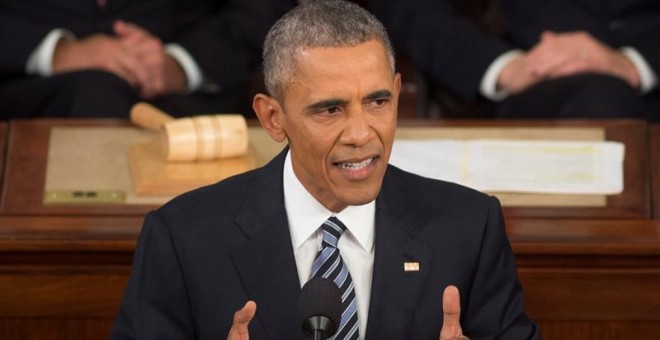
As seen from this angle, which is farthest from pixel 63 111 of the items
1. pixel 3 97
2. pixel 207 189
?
pixel 207 189

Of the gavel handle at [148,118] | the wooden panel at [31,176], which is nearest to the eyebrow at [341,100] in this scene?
the wooden panel at [31,176]

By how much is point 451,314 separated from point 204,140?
864mm

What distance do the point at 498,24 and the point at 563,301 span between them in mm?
1402

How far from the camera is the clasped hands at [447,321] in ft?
5.28

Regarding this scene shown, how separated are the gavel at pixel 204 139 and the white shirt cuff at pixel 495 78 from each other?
0.92 m

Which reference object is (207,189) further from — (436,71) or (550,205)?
(436,71)

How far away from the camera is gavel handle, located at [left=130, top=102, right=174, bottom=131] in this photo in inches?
101

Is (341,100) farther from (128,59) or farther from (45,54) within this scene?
(45,54)

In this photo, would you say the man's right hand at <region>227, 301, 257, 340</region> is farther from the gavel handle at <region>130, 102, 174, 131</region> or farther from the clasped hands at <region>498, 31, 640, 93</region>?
the clasped hands at <region>498, 31, 640, 93</region>

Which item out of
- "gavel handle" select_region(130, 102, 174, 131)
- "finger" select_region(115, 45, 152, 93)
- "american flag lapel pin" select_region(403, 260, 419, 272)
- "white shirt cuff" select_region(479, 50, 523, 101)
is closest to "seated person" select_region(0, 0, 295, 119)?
"finger" select_region(115, 45, 152, 93)

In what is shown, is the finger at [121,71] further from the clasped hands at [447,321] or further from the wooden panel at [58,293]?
the clasped hands at [447,321]

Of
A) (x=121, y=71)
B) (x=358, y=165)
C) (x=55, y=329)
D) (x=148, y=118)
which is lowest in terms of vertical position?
(x=55, y=329)

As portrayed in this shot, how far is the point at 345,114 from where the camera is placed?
1.67 metres

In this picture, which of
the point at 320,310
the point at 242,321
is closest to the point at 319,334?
the point at 320,310
